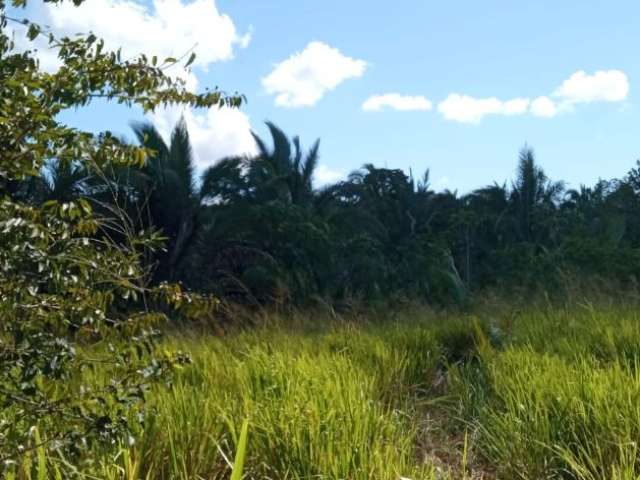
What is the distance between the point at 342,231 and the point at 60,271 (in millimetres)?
17721

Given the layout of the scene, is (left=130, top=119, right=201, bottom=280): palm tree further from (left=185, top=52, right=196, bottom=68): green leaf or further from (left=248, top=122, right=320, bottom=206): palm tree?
(left=185, top=52, right=196, bottom=68): green leaf

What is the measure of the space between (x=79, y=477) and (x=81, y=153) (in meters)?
1.20

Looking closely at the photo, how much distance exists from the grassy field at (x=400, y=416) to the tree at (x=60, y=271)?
0.18 m

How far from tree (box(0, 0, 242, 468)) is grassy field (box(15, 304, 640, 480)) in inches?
7.2

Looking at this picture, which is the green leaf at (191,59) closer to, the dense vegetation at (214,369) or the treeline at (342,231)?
the dense vegetation at (214,369)

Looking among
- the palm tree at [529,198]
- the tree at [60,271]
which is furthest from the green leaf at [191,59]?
the palm tree at [529,198]

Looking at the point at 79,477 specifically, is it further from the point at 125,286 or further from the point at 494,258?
the point at 494,258

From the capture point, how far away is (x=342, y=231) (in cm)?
1995

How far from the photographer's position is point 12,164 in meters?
2.24

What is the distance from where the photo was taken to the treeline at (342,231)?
52.7 ft

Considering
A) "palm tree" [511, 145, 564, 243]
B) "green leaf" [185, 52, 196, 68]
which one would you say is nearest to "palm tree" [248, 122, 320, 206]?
"palm tree" [511, 145, 564, 243]

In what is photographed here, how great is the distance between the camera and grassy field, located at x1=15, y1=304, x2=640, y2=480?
9.82 feet

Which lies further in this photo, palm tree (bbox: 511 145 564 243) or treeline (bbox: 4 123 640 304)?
palm tree (bbox: 511 145 564 243)

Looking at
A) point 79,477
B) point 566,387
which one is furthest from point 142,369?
point 566,387
